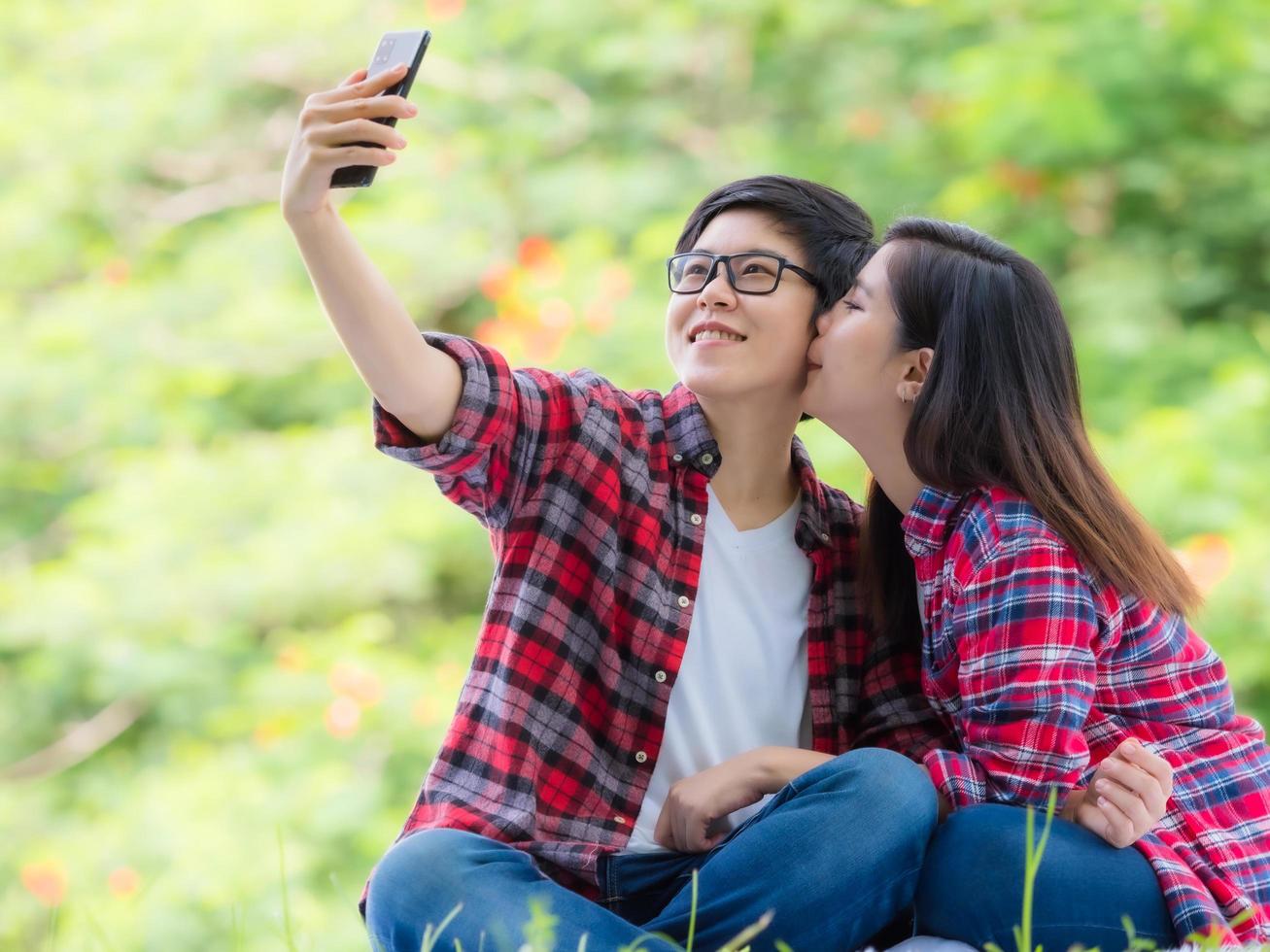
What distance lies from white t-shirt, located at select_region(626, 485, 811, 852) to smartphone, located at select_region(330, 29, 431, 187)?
501 mm

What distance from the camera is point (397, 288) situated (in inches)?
142

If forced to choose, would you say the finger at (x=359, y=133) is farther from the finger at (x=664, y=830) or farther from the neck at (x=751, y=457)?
the finger at (x=664, y=830)

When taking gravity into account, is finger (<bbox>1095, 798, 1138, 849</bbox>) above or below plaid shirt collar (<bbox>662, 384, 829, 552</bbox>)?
below

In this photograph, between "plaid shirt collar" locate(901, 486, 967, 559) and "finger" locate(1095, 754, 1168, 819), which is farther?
"plaid shirt collar" locate(901, 486, 967, 559)

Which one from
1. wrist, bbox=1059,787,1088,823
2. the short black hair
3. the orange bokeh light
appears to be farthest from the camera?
the orange bokeh light

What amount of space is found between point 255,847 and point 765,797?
221cm

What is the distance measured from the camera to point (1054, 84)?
2.91 meters

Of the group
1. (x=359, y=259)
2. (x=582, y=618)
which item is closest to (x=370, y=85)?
(x=359, y=259)

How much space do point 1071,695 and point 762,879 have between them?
0.95 ft

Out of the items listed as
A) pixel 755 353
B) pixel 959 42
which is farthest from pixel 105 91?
pixel 755 353

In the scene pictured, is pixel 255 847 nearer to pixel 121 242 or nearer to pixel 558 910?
pixel 121 242

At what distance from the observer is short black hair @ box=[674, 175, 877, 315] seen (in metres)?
1.36

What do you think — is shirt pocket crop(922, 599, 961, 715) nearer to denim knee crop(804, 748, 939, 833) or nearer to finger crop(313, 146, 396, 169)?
denim knee crop(804, 748, 939, 833)

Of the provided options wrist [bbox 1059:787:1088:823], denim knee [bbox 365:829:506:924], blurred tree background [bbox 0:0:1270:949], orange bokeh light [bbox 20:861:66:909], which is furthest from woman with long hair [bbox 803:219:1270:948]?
orange bokeh light [bbox 20:861:66:909]
